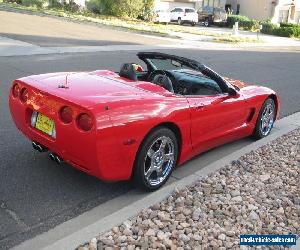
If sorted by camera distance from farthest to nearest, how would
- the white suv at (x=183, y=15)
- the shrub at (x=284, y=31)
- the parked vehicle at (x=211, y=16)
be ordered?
the parked vehicle at (x=211, y=16) → the shrub at (x=284, y=31) → the white suv at (x=183, y=15)

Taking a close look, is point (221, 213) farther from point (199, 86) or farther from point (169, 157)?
point (199, 86)

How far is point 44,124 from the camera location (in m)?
3.80

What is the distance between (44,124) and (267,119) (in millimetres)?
3556

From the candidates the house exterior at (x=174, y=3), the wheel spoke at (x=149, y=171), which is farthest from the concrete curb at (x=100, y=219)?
the house exterior at (x=174, y=3)

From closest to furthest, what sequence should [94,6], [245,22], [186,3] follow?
1. [94,6]
2. [245,22]
3. [186,3]

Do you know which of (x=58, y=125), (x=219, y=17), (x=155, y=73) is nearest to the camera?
(x=58, y=125)

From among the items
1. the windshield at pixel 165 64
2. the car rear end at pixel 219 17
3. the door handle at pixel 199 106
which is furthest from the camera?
the car rear end at pixel 219 17

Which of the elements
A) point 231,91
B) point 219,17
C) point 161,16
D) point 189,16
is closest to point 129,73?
point 231,91

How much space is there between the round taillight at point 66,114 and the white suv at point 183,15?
33.0 metres

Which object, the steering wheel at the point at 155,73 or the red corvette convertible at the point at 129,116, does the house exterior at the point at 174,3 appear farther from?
the red corvette convertible at the point at 129,116

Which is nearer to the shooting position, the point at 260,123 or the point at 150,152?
the point at 150,152

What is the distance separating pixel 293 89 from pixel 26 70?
6716 millimetres

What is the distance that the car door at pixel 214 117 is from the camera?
4.41m

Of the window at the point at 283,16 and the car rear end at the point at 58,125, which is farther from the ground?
the window at the point at 283,16
